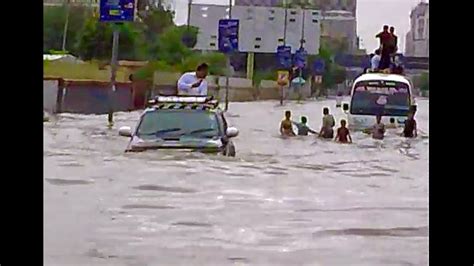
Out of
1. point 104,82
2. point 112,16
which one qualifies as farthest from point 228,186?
point 104,82

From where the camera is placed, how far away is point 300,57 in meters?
32.0

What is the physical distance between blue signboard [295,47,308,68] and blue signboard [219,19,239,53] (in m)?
3.49

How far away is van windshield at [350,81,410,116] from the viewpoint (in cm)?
2150

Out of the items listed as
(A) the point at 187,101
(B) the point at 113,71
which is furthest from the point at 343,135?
(B) the point at 113,71

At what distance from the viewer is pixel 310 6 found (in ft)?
108

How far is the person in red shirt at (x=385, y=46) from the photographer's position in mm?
17625

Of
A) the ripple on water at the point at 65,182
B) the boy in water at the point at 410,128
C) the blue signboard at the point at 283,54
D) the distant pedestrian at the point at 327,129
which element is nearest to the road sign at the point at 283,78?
the blue signboard at the point at 283,54

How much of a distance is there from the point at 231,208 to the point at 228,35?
63.8 ft

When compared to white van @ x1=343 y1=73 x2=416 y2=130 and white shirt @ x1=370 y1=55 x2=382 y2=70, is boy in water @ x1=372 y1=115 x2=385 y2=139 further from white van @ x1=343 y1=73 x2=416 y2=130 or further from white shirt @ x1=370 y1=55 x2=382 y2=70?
white shirt @ x1=370 y1=55 x2=382 y2=70

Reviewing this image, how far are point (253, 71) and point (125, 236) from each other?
26346mm

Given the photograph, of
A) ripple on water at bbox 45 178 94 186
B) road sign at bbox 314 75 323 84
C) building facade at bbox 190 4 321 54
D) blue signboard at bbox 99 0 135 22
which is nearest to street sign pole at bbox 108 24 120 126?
blue signboard at bbox 99 0 135 22

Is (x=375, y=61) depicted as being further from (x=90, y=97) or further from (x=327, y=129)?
(x=90, y=97)

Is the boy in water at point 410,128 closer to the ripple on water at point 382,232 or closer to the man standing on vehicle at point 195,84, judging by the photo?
the man standing on vehicle at point 195,84
